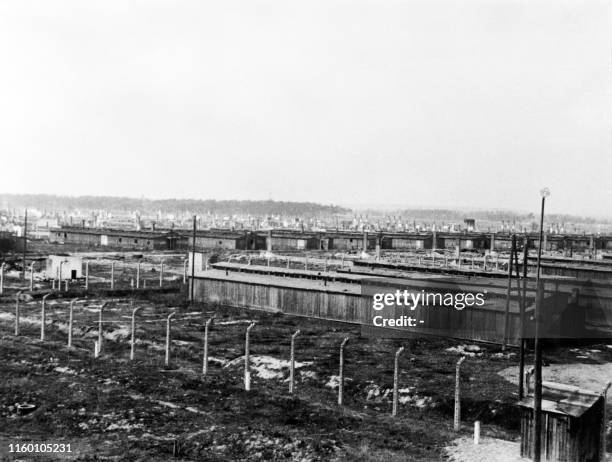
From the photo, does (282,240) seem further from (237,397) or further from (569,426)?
(569,426)

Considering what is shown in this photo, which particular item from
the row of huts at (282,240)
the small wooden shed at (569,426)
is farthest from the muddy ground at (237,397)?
the row of huts at (282,240)

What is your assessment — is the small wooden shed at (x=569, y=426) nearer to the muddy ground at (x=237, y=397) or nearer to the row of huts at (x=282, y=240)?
the muddy ground at (x=237, y=397)

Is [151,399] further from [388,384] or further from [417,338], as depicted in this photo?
[417,338]

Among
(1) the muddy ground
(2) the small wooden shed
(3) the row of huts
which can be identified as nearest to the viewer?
(2) the small wooden shed

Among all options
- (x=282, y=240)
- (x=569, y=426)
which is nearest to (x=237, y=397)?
(x=569, y=426)

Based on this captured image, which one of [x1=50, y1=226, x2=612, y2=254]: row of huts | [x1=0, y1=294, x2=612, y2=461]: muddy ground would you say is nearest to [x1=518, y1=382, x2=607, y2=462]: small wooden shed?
[x1=0, y1=294, x2=612, y2=461]: muddy ground

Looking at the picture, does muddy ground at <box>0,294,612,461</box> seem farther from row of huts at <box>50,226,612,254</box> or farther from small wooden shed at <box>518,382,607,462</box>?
row of huts at <box>50,226,612,254</box>
